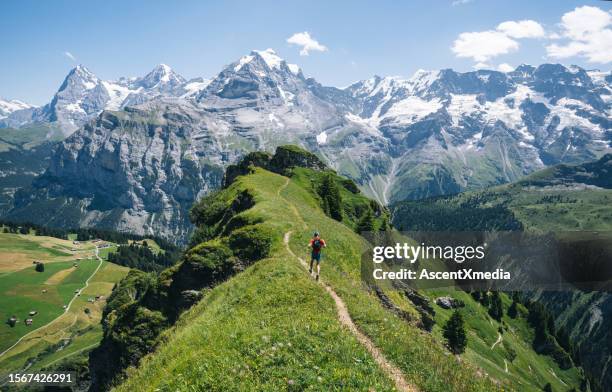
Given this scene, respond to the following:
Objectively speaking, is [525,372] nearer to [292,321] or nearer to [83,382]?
[83,382]

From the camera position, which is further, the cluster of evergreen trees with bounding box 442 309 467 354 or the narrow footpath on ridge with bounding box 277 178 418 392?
the cluster of evergreen trees with bounding box 442 309 467 354

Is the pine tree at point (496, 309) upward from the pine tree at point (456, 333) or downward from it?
downward

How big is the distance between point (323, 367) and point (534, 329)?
210522mm

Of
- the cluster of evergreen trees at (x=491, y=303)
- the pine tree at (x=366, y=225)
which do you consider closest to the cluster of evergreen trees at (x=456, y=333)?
the pine tree at (x=366, y=225)

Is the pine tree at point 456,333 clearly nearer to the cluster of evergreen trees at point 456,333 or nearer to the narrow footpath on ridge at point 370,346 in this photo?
the cluster of evergreen trees at point 456,333

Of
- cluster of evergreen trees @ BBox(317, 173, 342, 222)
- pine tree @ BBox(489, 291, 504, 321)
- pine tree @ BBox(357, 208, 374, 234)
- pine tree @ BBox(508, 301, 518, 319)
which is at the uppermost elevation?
cluster of evergreen trees @ BBox(317, 173, 342, 222)

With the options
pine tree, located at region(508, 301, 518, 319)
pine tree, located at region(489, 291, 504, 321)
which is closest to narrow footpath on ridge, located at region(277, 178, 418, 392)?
pine tree, located at region(489, 291, 504, 321)

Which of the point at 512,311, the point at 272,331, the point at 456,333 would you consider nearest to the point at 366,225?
the point at 456,333

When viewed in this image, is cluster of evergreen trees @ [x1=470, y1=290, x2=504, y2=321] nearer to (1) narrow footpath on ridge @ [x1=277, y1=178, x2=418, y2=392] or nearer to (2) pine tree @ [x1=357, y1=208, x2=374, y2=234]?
(2) pine tree @ [x1=357, y1=208, x2=374, y2=234]

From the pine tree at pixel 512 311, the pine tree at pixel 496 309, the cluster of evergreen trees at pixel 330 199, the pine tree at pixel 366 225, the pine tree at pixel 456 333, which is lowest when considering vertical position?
the pine tree at pixel 512 311

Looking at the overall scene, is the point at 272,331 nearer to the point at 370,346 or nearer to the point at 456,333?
the point at 370,346

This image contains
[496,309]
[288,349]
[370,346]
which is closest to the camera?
[288,349]

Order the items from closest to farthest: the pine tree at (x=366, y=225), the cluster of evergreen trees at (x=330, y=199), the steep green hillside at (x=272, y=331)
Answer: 1. the steep green hillside at (x=272, y=331)
2. the pine tree at (x=366, y=225)
3. the cluster of evergreen trees at (x=330, y=199)

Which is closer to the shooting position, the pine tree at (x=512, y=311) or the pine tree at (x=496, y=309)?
the pine tree at (x=496, y=309)
